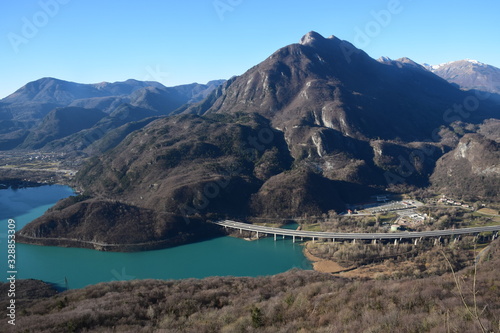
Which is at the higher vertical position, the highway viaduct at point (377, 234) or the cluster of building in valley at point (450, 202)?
the cluster of building in valley at point (450, 202)

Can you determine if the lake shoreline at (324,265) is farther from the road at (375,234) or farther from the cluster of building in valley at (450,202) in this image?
the cluster of building in valley at (450,202)

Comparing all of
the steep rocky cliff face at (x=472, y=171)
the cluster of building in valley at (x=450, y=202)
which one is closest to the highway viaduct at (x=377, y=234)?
the cluster of building in valley at (x=450, y=202)

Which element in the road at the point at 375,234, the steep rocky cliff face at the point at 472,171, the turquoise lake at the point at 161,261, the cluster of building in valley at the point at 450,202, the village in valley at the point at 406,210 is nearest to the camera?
the turquoise lake at the point at 161,261

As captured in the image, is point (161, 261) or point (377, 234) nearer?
point (161, 261)

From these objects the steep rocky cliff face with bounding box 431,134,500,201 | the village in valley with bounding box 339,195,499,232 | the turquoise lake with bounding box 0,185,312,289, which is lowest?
the turquoise lake with bounding box 0,185,312,289

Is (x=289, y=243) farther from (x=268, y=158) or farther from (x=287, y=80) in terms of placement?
(x=287, y=80)

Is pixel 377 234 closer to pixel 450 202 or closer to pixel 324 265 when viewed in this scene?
pixel 324 265

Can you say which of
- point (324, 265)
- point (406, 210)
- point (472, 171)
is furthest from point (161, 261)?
point (472, 171)

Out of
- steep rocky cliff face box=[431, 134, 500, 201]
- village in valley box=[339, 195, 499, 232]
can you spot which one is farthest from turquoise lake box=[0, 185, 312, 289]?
steep rocky cliff face box=[431, 134, 500, 201]

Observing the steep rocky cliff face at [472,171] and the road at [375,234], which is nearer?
the road at [375,234]

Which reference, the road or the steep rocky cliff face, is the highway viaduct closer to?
the road
